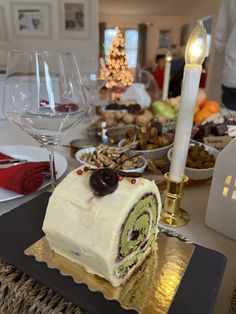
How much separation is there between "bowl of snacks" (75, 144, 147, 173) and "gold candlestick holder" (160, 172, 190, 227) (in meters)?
0.10

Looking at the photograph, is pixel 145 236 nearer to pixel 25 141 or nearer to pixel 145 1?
pixel 25 141

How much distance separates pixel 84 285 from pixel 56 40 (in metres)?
1.99

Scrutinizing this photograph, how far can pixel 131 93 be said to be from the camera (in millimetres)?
1209

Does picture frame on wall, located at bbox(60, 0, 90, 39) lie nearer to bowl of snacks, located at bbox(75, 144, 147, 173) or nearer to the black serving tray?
bowl of snacks, located at bbox(75, 144, 147, 173)

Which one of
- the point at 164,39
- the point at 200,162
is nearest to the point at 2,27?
the point at 200,162

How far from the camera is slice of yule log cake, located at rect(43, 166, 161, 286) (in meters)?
0.32

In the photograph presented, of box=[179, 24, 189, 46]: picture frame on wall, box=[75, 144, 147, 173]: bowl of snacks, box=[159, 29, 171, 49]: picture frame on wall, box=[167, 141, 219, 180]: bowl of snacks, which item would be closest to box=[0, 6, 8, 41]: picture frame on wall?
box=[75, 144, 147, 173]: bowl of snacks

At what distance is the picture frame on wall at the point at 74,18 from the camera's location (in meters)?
1.94

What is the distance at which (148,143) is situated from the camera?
2.37 feet

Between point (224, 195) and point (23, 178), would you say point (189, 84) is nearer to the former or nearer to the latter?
point (224, 195)

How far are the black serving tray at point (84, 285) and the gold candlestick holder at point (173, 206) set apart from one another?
0.09m

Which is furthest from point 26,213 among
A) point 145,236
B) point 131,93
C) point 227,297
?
point 131,93

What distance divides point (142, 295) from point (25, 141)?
65 centimetres

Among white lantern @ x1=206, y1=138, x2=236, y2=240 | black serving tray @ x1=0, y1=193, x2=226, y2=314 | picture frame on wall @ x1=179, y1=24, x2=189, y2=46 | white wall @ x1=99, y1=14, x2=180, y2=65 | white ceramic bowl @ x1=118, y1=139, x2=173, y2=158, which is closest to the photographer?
black serving tray @ x1=0, y1=193, x2=226, y2=314
